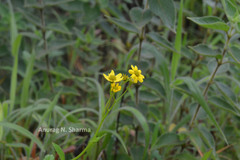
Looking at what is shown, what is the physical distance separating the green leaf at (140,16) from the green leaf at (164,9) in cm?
8

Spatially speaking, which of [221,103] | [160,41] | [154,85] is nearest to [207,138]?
[221,103]

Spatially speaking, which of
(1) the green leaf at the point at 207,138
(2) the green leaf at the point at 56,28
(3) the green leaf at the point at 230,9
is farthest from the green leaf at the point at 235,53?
(2) the green leaf at the point at 56,28

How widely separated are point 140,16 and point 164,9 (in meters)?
0.14

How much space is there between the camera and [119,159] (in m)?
1.36

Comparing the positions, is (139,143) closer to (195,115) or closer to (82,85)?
(195,115)

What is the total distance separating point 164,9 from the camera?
1.21m

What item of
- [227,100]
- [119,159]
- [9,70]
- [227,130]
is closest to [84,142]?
[119,159]

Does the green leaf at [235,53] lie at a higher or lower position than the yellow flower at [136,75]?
higher

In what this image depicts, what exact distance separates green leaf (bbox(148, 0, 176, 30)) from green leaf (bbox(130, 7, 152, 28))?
82mm

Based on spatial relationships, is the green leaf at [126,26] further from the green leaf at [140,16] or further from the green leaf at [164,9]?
the green leaf at [164,9]

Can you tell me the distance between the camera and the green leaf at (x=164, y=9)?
120cm

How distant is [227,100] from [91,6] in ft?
3.84

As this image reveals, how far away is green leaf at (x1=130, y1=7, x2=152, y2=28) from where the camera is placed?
129 cm

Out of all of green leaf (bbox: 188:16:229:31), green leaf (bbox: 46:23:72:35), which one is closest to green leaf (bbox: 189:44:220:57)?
green leaf (bbox: 188:16:229:31)
